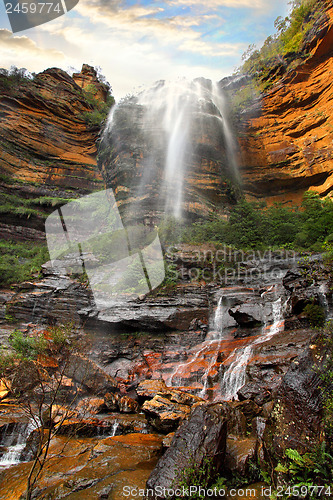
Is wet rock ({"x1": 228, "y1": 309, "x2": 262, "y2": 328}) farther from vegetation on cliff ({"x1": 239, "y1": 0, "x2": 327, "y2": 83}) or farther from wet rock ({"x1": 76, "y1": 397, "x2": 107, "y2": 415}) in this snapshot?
vegetation on cliff ({"x1": 239, "y1": 0, "x2": 327, "y2": 83})

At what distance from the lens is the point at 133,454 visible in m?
5.61

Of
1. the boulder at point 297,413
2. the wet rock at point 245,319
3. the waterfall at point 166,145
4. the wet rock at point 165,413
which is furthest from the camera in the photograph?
the waterfall at point 166,145

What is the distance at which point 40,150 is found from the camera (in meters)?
26.8

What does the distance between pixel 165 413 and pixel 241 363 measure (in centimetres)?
330

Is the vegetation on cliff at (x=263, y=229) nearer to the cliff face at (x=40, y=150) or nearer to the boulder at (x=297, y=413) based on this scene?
the cliff face at (x=40, y=150)

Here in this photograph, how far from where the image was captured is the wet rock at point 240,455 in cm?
406

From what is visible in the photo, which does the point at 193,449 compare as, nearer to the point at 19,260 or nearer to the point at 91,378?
the point at 91,378

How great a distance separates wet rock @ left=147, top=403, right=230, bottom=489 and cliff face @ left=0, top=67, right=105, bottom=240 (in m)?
21.7

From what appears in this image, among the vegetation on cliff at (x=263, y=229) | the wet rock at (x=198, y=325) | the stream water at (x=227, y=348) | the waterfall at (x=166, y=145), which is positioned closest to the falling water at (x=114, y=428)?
the stream water at (x=227, y=348)

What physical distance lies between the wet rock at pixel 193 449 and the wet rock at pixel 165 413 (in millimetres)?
2145

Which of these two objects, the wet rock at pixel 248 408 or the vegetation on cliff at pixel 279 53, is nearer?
the wet rock at pixel 248 408

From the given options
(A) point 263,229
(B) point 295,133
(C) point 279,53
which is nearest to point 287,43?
(C) point 279,53

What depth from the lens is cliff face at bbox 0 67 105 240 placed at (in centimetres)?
2267
